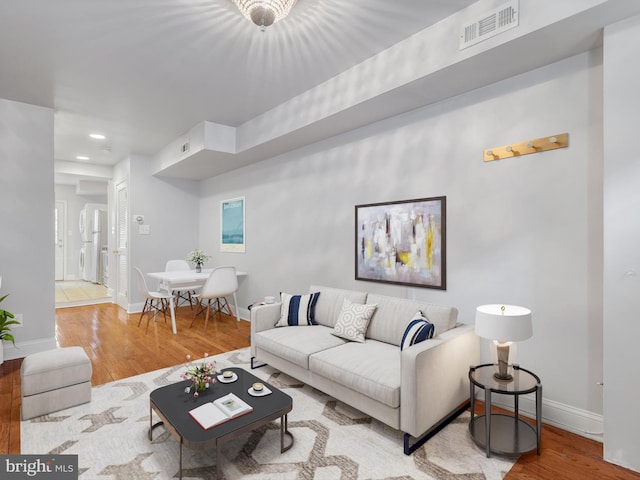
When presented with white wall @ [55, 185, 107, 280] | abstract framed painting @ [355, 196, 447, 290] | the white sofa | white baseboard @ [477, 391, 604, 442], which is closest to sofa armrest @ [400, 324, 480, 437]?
the white sofa

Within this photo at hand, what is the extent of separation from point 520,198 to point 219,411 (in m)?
2.46

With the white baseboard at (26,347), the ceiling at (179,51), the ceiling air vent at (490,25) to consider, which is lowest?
the white baseboard at (26,347)

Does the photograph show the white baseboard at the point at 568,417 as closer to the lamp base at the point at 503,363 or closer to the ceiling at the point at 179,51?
the lamp base at the point at 503,363

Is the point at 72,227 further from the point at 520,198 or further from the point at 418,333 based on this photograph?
the point at 520,198

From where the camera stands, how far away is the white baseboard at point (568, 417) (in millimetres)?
2217

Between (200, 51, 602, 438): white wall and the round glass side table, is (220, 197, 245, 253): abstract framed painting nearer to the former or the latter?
(200, 51, 602, 438): white wall

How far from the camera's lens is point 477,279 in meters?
2.77

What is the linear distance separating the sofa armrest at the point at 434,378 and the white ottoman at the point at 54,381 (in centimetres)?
236

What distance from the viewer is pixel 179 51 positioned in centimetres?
278

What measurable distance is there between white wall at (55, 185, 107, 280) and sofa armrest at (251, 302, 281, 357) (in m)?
8.49

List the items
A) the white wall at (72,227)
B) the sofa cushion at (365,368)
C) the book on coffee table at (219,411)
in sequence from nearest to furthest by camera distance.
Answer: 1. the book on coffee table at (219,411)
2. the sofa cushion at (365,368)
3. the white wall at (72,227)

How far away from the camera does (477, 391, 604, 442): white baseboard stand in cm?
222

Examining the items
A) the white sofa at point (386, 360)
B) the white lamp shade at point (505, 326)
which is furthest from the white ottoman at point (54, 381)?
the white lamp shade at point (505, 326)

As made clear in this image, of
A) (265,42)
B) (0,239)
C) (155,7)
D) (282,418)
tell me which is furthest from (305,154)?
(0,239)
